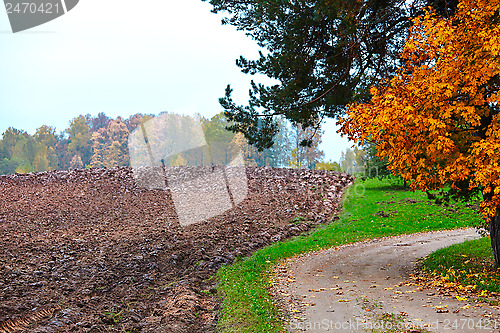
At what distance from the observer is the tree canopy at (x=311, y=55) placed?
8445 millimetres

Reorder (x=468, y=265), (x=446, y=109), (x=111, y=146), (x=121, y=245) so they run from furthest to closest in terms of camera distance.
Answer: (x=111, y=146) → (x=121, y=245) → (x=468, y=265) → (x=446, y=109)

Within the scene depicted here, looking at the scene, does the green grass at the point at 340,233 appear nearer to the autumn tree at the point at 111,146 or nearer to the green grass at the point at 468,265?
the green grass at the point at 468,265

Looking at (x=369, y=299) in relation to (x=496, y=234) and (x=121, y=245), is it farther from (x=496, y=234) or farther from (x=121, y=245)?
(x=121, y=245)

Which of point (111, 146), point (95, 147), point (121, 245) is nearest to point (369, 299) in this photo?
point (121, 245)

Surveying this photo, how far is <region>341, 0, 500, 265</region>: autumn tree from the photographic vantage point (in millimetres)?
5906

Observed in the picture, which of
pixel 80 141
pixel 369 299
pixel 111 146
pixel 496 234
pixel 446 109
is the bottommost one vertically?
pixel 369 299

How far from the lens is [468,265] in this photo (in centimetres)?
770

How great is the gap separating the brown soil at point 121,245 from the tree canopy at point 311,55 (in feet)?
12.3

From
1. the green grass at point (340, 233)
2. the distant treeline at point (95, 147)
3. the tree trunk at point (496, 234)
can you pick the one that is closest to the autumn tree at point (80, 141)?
the distant treeline at point (95, 147)

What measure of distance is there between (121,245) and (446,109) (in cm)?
849

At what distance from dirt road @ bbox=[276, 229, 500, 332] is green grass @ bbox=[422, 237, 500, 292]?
0.55 metres

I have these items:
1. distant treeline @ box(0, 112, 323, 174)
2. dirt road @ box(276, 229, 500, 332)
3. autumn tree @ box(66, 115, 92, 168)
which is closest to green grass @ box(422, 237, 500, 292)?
dirt road @ box(276, 229, 500, 332)

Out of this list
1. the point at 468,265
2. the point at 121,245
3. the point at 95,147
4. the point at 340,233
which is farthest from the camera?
the point at 95,147

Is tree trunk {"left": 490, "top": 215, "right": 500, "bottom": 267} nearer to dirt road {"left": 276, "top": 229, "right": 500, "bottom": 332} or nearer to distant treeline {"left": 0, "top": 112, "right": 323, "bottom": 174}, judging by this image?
dirt road {"left": 276, "top": 229, "right": 500, "bottom": 332}
